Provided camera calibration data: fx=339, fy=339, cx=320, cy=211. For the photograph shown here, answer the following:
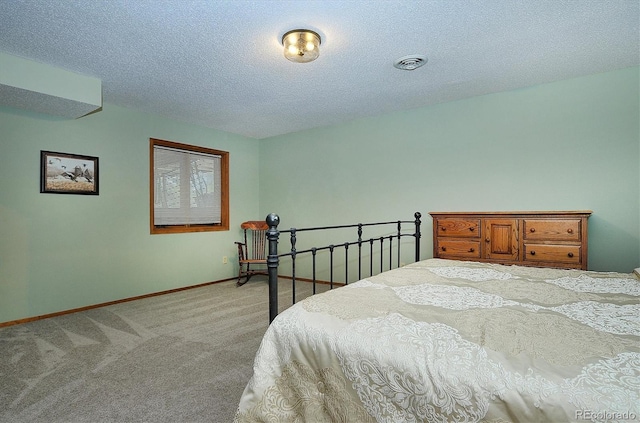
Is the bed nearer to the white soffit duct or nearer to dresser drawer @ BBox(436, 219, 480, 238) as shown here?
dresser drawer @ BBox(436, 219, 480, 238)

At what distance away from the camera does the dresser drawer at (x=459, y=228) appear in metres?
3.27

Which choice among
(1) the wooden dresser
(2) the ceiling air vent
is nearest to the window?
(2) the ceiling air vent

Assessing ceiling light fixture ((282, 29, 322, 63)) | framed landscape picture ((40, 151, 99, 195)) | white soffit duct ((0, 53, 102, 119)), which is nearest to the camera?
ceiling light fixture ((282, 29, 322, 63))

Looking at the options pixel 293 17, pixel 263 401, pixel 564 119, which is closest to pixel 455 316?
pixel 263 401

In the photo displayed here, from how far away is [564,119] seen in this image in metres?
3.25

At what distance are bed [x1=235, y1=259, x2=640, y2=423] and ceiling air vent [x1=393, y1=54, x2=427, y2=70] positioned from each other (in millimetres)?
1923

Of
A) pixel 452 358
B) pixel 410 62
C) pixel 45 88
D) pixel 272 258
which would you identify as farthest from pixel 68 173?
pixel 452 358

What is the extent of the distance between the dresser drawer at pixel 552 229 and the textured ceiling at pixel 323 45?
1344 mm

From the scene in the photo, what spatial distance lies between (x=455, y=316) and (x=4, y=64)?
3638 millimetres

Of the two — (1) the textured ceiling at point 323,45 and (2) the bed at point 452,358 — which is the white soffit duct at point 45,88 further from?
(2) the bed at point 452,358

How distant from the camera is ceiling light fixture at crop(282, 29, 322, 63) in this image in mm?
2336

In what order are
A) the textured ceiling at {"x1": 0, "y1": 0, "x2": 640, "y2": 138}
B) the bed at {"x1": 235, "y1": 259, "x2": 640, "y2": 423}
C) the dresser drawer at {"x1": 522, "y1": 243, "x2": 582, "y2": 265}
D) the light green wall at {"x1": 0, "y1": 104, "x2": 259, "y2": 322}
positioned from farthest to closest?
the light green wall at {"x1": 0, "y1": 104, "x2": 259, "y2": 322}
the dresser drawer at {"x1": 522, "y1": 243, "x2": 582, "y2": 265}
the textured ceiling at {"x1": 0, "y1": 0, "x2": 640, "y2": 138}
the bed at {"x1": 235, "y1": 259, "x2": 640, "y2": 423}

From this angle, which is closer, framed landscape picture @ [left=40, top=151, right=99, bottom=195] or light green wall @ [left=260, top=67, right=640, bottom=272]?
light green wall @ [left=260, top=67, right=640, bottom=272]

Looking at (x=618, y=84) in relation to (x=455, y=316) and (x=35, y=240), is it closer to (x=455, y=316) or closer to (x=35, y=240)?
(x=455, y=316)
